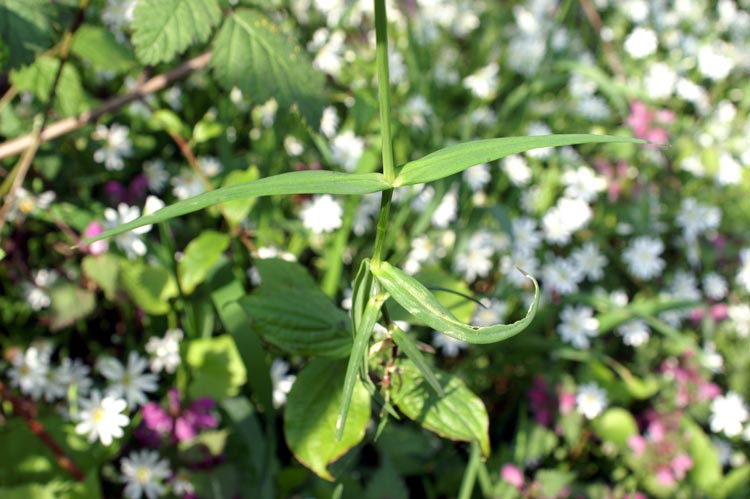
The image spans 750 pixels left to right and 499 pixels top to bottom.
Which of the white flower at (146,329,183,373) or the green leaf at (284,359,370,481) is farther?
the white flower at (146,329,183,373)

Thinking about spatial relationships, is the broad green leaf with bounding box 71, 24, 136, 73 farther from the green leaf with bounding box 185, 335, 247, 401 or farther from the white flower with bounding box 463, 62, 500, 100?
the white flower with bounding box 463, 62, 500, 100

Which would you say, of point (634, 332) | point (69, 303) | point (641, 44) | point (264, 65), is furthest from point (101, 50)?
point (641, 44)

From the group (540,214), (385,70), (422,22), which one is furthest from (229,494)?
(422,22)

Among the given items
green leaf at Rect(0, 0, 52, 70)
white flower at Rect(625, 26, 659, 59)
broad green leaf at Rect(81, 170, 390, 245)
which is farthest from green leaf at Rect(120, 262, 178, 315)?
white flower at Rect(625, 26, 659, 59)

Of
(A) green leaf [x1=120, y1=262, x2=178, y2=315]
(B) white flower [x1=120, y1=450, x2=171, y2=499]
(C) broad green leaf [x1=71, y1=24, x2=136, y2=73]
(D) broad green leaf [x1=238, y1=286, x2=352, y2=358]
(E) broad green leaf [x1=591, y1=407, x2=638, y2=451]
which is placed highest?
(C) broad green leaf [x1=71, y1=24, x2=136, y2=73]

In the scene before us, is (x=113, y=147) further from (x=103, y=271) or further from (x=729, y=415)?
(x=729, y=415)
